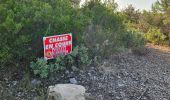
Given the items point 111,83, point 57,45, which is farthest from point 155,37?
point 57,45

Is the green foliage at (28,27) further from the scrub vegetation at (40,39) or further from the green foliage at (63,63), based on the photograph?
the green foliage at (63,63)

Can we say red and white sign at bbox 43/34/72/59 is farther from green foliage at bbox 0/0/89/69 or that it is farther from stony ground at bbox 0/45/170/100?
stony ground at bbox 0/45/170/100

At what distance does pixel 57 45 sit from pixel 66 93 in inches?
39.9

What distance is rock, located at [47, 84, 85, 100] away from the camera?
409cm

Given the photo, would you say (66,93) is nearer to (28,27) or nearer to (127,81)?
(28,27)

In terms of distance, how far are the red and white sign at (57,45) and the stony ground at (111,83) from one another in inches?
12.0

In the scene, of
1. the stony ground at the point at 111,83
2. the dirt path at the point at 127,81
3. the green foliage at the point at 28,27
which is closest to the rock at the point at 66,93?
the stony ground at the point at 111,83

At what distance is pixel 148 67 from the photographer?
21.6 feet

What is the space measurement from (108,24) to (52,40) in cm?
251

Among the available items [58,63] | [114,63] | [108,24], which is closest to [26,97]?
[58,63]

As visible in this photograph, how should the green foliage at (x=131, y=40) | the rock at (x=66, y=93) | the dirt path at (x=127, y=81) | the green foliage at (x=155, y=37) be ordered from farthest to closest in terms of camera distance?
the green foliage at (x=155, y=37) < the green foliage at (x=131, y=40) < the dirt path at (x=127, y=81) < the rock at (x=66, y=93)

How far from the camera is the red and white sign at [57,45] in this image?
4.83 meters

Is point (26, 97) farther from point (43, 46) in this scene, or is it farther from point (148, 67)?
point (148, 67)

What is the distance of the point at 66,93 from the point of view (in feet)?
13.6
